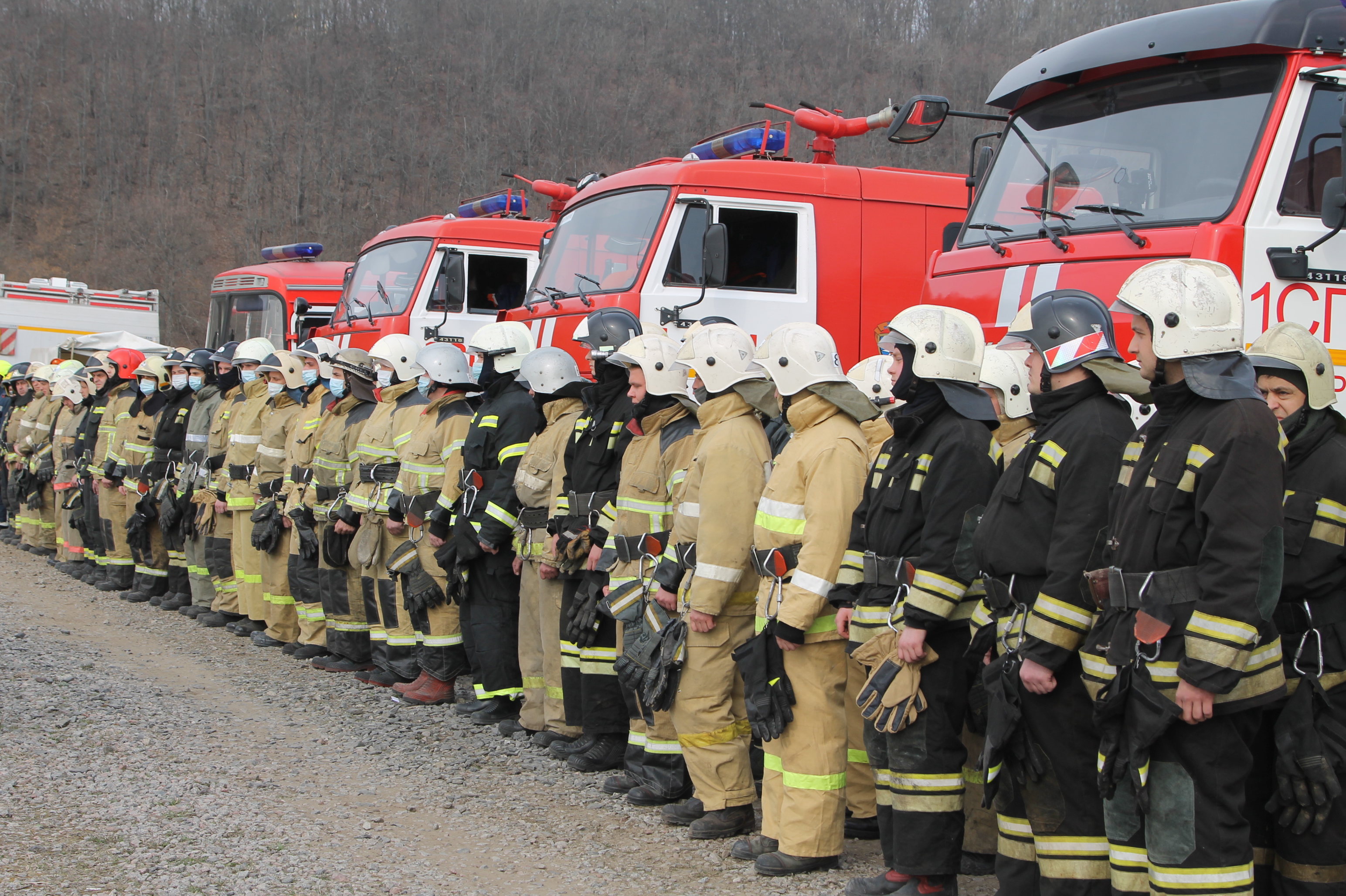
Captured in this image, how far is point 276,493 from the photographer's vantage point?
9.27 metres

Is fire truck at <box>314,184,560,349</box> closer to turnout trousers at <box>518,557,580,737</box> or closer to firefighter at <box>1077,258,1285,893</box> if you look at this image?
turnout trousers at <box>518,557,580,737</box>

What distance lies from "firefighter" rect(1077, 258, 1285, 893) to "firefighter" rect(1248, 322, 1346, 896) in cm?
21

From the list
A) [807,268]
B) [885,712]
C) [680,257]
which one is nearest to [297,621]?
[680,257]

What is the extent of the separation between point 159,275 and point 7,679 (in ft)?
121

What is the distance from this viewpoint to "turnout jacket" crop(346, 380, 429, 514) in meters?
7.82

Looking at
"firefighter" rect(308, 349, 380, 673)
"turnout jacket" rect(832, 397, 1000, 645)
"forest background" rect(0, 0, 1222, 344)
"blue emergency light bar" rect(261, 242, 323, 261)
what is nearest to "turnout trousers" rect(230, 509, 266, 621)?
"firefighter" rect(308, 349, 380, 673)

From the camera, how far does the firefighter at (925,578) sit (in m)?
3.95

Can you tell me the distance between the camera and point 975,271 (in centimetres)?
565

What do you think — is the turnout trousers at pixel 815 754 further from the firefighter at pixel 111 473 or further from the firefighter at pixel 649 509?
the firefighter at pixel 111 473

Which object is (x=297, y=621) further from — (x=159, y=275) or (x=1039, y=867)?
(x=159, y=275)

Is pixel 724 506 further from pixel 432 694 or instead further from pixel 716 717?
pixel 432 694

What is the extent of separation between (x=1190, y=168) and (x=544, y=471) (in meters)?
3.47

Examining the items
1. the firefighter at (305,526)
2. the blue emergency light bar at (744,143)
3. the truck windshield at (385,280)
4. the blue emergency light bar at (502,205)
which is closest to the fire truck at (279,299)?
the truck windshield at (385,280)

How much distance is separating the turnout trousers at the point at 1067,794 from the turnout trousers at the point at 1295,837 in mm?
464
